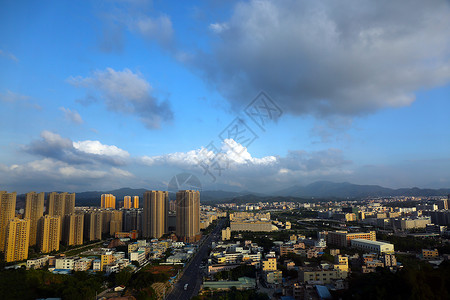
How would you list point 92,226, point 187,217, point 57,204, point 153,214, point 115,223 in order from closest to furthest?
point 92,226, point 187,217, point 57,204, point 153,214, point 115,223

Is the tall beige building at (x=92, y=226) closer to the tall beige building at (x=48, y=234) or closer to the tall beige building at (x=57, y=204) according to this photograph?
the tall beige building at (x=57, y=204)

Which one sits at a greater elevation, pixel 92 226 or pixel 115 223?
pixel 92 226

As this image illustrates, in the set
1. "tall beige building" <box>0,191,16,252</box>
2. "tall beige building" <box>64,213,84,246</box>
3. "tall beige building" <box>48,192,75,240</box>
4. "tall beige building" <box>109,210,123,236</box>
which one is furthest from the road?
"tall beige building" <box>48,192,75,240</box>

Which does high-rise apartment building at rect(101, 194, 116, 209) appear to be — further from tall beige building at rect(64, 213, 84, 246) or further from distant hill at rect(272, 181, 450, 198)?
distant hill at rect(272, 181, 450, 198)

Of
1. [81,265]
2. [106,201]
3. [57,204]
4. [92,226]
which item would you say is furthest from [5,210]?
[106,201]

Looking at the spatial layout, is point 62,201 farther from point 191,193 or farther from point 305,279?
point 305,279

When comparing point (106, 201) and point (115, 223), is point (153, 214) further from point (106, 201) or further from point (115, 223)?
point (106, 201)
